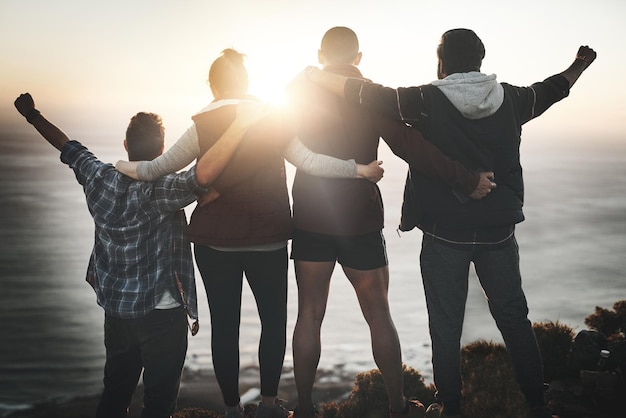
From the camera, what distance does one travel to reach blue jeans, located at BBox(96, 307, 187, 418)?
9.85ft

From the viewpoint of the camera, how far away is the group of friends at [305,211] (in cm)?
300

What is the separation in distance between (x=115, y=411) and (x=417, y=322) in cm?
5640

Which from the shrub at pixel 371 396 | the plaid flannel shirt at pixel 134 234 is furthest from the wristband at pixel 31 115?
the shrub at pixel 371 396

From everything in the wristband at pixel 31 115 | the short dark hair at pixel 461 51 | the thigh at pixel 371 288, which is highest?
the short dark hair at pixel 461 51

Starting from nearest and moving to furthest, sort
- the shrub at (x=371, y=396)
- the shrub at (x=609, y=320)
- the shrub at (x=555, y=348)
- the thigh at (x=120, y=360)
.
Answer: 1. the thigh at (x=120, y=360)
2. the shrub at (x=371, y=396)
3. the shrub at (x=555, y=348)
4. the shrub at (x=609, y=320)

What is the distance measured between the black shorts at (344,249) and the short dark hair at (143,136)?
906mm

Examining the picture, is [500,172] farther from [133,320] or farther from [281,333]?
[133,320]

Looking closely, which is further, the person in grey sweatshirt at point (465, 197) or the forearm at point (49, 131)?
the forearm at point (49, 131)

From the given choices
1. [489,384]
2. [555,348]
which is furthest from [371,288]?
[555,348]

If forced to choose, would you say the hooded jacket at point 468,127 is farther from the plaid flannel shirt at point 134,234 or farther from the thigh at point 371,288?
the plaid flannel shirt at point 134,234

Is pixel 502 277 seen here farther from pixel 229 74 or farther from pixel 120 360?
pixel 120 360

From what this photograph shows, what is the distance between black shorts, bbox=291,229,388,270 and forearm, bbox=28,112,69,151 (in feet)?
4.61

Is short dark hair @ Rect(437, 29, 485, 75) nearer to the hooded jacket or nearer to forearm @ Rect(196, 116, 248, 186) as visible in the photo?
the hooded jacket

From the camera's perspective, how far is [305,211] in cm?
321
